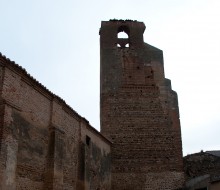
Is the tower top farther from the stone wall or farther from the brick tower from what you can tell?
the stone wall

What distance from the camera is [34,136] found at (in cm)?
1009

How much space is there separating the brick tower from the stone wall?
4.42 metres

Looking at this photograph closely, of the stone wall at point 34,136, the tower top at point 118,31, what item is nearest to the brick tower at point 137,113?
the tower top at point 118,31

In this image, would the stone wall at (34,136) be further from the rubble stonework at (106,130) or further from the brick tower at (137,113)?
the brick tower at (137,113)

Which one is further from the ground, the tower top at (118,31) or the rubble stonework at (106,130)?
the tower top at (118,31)

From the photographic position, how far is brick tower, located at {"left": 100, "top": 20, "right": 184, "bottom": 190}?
55.5 ft

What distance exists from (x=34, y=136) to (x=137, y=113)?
8.85 m

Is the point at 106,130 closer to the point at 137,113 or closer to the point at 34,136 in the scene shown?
the point at 137,113

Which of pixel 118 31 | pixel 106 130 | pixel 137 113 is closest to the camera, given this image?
pixel 106 130

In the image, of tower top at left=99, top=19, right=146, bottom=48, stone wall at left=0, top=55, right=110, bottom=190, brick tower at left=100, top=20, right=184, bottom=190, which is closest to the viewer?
Result: stone wall at left=0, top=55, right=110, bottom=190

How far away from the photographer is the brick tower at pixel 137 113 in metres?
16.9

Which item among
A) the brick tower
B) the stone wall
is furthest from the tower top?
the stone wall

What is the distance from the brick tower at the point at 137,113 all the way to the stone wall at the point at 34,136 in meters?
4.42

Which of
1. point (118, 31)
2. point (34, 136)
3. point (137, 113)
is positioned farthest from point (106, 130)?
point (34, 136)
